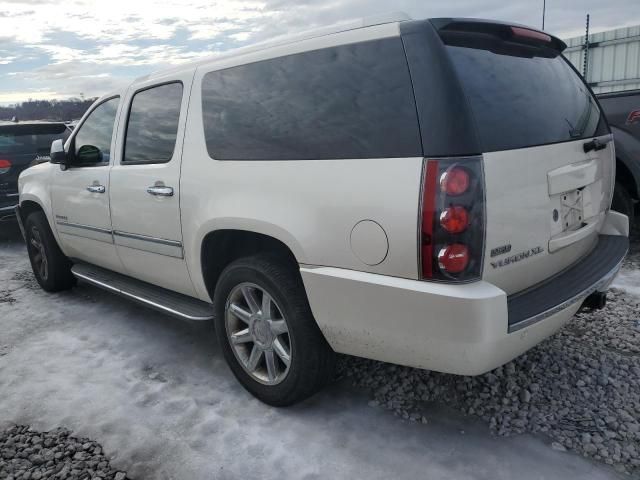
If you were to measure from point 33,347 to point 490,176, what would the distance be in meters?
3.49

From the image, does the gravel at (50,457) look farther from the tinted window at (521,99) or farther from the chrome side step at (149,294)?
the tinted window at (521,99)

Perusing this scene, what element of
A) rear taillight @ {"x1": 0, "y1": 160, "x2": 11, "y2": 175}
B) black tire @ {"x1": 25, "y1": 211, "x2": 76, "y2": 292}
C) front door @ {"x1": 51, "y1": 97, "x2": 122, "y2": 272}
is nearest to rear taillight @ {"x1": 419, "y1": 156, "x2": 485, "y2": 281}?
front door @ {"x1": 51, "y1": 97, "x2": 122, "y2": 272}

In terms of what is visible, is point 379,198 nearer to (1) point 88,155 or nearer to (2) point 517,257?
(2) point 517,257

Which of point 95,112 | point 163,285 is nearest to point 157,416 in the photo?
point 163,285

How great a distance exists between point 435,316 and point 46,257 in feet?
13.8

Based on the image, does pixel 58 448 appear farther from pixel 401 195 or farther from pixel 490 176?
pixel 490 176

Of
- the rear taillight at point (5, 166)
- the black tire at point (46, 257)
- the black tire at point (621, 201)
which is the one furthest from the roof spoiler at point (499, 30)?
the rear taillight at point (5, 166)

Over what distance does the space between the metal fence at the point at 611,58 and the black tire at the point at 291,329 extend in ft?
39.0

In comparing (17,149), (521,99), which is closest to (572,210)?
(521,99)

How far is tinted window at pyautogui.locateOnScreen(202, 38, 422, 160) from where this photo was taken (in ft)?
7.39

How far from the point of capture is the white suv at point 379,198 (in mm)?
2154

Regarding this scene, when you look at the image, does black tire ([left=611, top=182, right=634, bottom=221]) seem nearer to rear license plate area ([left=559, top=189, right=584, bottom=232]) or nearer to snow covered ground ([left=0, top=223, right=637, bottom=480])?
rear license plate area ([left=559, top=189, right=584, bottom=232])

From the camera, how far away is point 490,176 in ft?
7.09

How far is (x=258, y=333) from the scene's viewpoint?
2957mm
